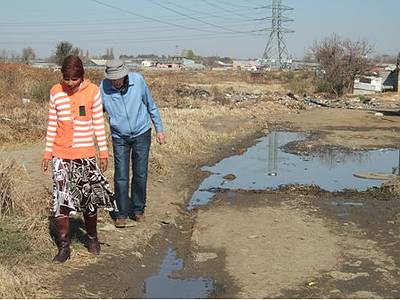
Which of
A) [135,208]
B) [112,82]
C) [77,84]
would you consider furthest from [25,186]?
[77,84]

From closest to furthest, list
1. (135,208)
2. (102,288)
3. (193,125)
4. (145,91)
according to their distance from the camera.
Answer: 1. (102,288)
2. (145,91)
3. (135,208)
4. (193,125)

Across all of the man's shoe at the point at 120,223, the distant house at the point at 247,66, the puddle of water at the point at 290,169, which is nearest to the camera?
the man's shoe at the point at 120,223

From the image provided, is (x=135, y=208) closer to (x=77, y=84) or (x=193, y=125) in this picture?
(x=77, y=84)

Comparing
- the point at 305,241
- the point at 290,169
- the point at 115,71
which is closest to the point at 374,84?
the point at 290,169

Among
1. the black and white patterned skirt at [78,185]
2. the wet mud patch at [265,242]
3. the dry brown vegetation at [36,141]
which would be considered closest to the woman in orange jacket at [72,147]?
the black and white patterned skirt at [78,185]

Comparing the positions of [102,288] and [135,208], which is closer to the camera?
[102,288]

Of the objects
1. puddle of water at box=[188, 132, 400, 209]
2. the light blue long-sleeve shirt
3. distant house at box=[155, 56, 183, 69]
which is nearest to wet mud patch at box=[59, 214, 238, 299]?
the light blue long-sleeve shirt

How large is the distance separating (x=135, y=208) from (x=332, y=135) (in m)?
12.8

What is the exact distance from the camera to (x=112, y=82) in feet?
20.1

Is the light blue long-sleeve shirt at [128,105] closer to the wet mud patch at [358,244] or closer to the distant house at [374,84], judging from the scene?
the wet mud patch at [358,244]

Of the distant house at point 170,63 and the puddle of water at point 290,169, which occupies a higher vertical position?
the distant house at point 170,63

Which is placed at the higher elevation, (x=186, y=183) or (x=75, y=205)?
(x=75, y=205)

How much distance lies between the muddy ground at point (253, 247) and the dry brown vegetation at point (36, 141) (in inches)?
12.0

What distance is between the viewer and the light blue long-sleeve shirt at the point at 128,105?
245 inches
